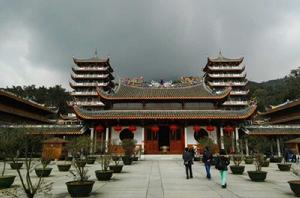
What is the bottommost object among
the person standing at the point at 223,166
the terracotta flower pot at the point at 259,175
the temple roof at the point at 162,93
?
the terracotta flower pot at the point at 259,175

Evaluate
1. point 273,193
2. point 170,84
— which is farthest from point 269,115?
point 273,193

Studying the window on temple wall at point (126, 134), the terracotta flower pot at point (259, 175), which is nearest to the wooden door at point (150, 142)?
the window on temple wall at point (126, 134)

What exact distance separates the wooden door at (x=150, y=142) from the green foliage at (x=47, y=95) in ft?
175

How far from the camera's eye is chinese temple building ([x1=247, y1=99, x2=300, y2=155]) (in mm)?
33334

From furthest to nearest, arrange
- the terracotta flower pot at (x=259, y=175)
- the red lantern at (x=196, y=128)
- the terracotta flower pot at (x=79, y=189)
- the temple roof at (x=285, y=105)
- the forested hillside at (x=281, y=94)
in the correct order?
the forested hillside at (x=281, y=94)
the temple roof at (x=285, y=105)
the red lantern at (x=196, y=128)
the terracotta flower pot at (x=259, y=175)
the terracotta flower pot at (x=79, y=189)

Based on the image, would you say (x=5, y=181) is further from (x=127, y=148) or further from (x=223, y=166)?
(x=127, y=148)

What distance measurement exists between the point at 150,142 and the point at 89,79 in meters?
40.4

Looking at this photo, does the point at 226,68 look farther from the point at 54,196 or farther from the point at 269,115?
the point at 54,196

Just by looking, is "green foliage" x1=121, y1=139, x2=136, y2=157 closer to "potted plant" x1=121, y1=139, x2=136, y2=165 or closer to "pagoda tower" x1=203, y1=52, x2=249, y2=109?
"potted plant" x1=121, y1=139, x2=136, y2=165

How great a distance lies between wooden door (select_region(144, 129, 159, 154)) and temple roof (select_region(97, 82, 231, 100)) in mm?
4012

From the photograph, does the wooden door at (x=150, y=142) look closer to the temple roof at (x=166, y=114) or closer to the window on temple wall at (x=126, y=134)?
the window on temple wall at (x=126, y=134)

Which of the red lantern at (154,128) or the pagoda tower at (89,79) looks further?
the pagoda tower at (89,79)

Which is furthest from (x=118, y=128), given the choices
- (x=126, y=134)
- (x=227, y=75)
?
(x=227, y=75)

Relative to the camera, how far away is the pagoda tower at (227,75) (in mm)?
69000
